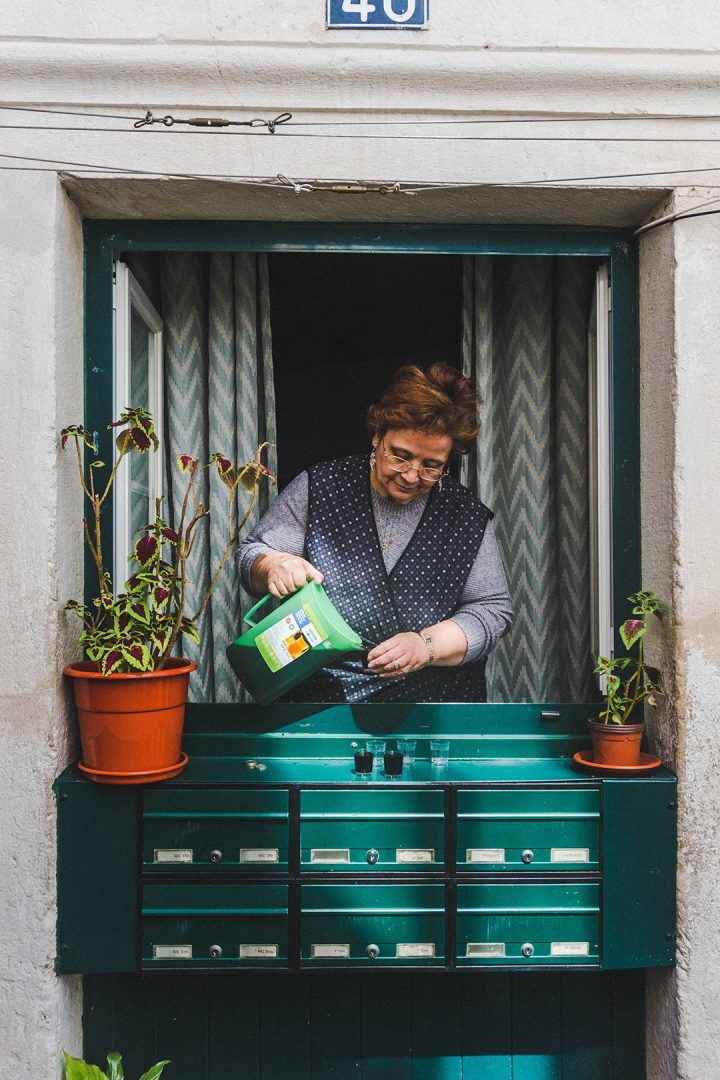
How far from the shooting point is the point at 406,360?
280cm

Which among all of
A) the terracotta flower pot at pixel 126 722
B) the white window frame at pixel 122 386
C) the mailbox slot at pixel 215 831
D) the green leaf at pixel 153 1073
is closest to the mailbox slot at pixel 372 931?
the mailbox slot at pixel 215 831

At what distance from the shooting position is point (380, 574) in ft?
8.66

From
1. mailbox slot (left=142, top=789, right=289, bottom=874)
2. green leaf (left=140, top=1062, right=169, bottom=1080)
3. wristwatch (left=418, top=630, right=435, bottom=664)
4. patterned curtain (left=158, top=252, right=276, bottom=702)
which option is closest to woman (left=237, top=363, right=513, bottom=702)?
wristwatch (left=418, top=630, right=435, bottom=664)

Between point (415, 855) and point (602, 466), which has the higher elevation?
point (602, 466)

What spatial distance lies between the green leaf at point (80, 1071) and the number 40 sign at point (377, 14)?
3054 millimetres

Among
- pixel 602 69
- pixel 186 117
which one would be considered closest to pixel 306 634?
pixel 186 117

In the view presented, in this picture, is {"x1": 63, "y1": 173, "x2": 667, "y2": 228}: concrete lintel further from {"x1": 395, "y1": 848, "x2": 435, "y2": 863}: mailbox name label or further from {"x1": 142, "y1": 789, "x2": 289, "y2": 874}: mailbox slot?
{"x1": 395, "y1": 848, "x2": 435, "y2": 863}: mailbox name label

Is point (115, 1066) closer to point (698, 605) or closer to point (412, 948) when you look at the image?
point (412, 948)

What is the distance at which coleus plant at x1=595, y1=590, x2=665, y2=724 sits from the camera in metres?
2.32

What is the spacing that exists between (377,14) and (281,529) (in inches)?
62.7

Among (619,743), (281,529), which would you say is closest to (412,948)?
(619,743)

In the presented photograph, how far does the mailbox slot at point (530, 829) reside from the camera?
7.36 feet

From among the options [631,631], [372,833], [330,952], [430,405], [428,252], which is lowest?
[330,952]

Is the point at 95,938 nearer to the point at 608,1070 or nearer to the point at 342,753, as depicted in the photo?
the point at 342,753
